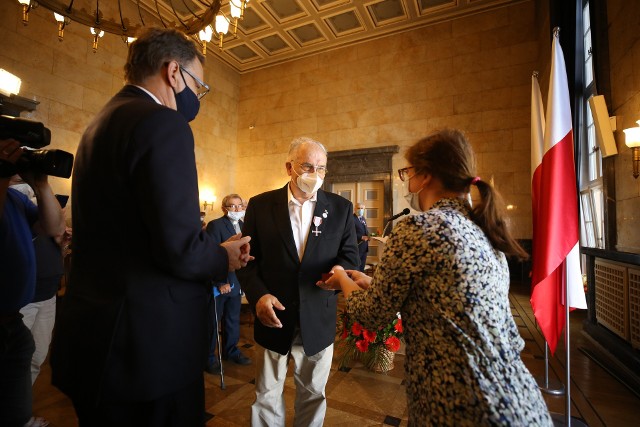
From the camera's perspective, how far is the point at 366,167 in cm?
966

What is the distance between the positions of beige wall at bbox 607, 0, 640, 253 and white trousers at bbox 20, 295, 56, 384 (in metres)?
5.15

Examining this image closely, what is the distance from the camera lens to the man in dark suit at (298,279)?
1722 millimetres

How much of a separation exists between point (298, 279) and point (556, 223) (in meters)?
1.94

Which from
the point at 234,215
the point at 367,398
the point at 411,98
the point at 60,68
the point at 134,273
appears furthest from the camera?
the point at 411,98

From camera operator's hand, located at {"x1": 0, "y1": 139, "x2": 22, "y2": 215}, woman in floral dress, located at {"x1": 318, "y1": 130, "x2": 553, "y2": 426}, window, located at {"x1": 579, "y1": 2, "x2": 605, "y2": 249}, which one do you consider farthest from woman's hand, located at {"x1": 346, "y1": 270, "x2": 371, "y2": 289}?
window, located at {"x1": 579, "y1": 2, "x2": 605, "y2": 249}

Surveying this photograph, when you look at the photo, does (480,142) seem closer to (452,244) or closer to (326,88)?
(326,88)

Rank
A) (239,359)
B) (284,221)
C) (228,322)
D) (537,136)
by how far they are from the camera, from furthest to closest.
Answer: (228,322)
(239,359)
(537,136)
(284,221)

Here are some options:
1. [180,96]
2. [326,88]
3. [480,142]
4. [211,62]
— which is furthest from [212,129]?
[180,96]

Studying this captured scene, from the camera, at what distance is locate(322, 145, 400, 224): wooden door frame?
9.36 m

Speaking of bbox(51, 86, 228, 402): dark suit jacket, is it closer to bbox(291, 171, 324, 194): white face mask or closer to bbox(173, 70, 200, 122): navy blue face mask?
bbox(173, 70, 200, 122): navy blue face mask

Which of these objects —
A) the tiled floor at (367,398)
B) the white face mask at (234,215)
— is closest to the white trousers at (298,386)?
the tiled floor at (367,398)

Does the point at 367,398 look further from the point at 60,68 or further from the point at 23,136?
the point at 60,68

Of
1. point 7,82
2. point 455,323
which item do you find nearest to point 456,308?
point 455,323

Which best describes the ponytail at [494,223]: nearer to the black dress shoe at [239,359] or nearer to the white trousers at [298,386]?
the white trousers at [298,386]
